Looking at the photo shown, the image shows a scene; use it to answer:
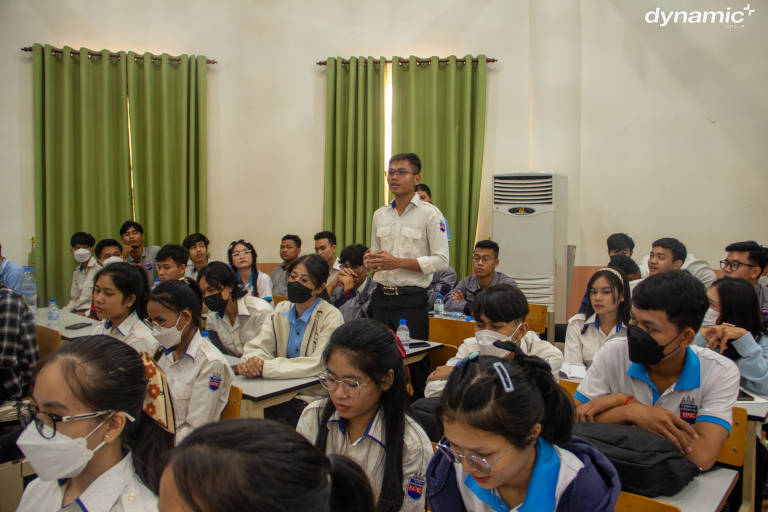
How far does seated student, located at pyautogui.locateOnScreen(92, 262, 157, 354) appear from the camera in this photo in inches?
110

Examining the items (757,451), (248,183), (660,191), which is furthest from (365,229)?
(757,451)

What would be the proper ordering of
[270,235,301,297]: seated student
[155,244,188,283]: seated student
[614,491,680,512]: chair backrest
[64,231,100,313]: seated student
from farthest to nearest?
[270,235,301,297]: seated student, [64,231,100,313]: seated student, [155,244,188,283]: seated student, [614,491,680,512]: chair backrest

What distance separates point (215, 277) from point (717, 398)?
2874 millimetres

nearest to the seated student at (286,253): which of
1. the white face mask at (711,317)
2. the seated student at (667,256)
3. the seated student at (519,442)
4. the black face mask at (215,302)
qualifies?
the black face mask at (215,302)

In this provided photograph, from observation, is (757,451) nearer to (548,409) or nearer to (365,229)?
(548,409)

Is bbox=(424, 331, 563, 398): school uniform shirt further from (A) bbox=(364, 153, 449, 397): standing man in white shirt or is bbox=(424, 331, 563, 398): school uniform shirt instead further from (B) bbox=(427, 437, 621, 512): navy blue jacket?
(B) bbox=(427, 437, 621, 512): navy blue jacket

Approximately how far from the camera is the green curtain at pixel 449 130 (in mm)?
6160

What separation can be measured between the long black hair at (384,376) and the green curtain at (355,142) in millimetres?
4529

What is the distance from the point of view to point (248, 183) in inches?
266

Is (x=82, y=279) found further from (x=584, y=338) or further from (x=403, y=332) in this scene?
(x=584, y=338)

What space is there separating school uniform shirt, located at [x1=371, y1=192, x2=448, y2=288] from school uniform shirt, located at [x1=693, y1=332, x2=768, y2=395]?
1700 millimetres

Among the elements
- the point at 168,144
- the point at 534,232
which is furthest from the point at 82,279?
the point at 534,232

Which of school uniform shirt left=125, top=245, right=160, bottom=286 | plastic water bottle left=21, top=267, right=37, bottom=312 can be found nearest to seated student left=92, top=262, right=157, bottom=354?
plastic water bottle left=21, top=267, right=37, bottom=312

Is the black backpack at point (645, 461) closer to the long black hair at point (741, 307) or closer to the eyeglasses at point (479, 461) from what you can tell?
the eyeglasses at point (479, 461)
